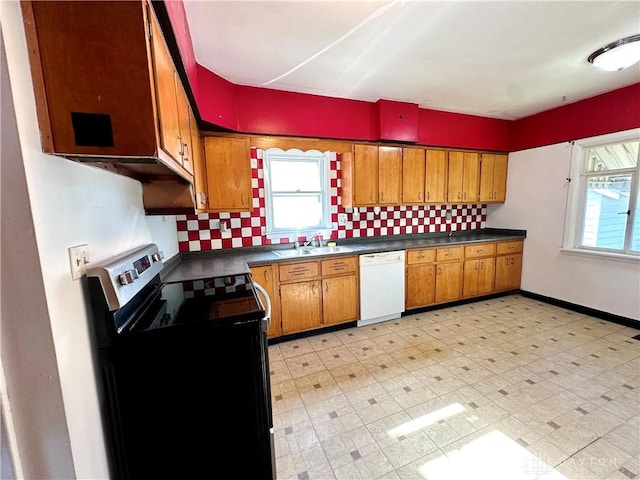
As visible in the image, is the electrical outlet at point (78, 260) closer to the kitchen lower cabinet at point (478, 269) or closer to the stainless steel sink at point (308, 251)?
the stainless steel sink at point (308, 251)

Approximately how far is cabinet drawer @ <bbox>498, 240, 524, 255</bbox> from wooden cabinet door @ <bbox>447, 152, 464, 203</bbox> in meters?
0.91

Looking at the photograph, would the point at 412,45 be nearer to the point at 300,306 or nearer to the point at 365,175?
the point at 365,175

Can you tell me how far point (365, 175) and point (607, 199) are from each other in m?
2.74

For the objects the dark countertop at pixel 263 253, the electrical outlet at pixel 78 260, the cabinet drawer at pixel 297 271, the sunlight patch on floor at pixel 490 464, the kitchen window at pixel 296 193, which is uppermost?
the kitchen window at pixel 296 193

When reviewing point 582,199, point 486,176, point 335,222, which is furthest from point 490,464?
point 486,176

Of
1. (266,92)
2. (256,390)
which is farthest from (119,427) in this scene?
(266,92)

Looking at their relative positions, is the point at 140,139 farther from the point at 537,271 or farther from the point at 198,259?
the point at 537,271

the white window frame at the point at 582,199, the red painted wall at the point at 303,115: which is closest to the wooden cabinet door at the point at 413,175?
the red painted wall at the point at 303,115

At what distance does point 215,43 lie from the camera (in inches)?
73.7

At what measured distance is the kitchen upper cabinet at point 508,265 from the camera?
375 cm

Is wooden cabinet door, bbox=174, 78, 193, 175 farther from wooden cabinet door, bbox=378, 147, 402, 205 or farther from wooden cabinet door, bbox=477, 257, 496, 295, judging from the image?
wooden cabinet door, bbox=477, 257, 496, 295

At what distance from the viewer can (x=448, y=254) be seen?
3.40m

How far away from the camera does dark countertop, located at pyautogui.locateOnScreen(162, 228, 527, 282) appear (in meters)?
2.12

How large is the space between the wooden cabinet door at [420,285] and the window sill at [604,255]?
170cm
